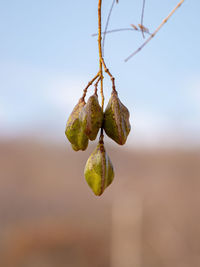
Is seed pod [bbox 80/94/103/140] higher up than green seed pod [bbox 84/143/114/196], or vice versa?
seed pod [bbox 80/94/103/140]

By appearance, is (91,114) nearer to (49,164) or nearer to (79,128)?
(79,128)

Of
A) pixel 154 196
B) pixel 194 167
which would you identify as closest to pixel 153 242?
pixel 154 196

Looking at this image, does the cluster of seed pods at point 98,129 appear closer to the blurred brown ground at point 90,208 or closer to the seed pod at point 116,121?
the seed pod at point 116,121

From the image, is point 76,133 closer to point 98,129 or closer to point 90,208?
point 98,129

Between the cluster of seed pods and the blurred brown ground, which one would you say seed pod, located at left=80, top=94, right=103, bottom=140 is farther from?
the blurred brown ground

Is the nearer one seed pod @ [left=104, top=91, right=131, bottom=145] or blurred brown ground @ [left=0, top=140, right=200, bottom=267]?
seed pod @ [left=104, top=91, right=131, bottom=145]

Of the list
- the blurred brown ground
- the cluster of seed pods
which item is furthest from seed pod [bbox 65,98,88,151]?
the blurred brown ground
